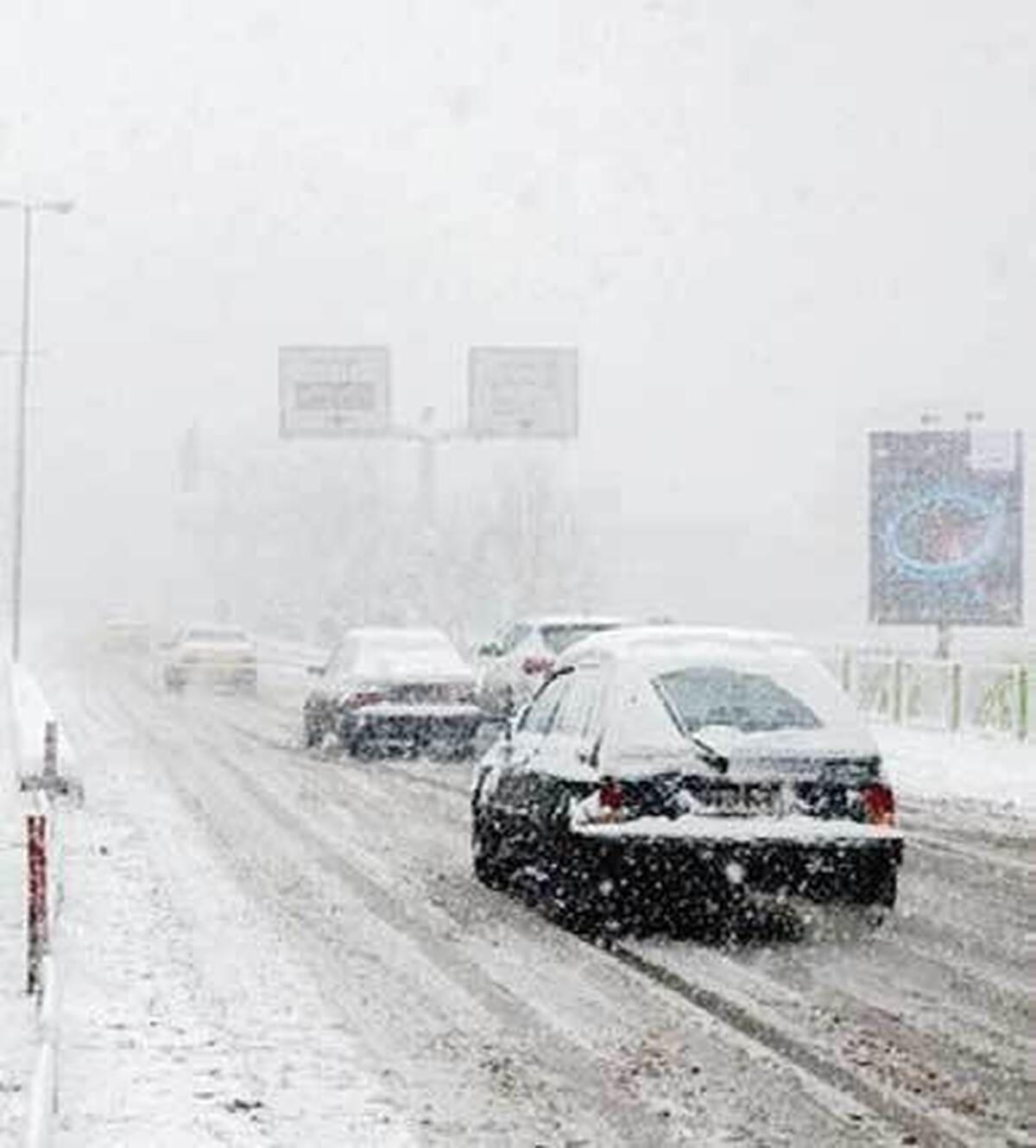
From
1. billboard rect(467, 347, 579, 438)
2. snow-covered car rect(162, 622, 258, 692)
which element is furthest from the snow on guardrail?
billboard rect(467, 347, 579, 438)

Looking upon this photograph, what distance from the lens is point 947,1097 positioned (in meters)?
7.71

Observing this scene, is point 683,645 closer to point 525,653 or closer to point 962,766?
point 962,766

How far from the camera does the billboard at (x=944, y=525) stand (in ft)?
113

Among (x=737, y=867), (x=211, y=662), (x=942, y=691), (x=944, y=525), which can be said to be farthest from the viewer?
(x=211, y=662)

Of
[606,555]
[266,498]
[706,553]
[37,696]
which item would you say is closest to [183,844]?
[37,696]

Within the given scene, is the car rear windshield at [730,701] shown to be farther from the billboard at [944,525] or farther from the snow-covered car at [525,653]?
the billboard at [944,525]

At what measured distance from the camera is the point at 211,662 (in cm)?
4591

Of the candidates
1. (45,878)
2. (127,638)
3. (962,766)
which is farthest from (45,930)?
(127,638)

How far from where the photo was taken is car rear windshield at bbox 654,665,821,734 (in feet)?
39.5

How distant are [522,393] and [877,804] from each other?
46392mm

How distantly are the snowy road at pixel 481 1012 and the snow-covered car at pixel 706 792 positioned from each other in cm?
34

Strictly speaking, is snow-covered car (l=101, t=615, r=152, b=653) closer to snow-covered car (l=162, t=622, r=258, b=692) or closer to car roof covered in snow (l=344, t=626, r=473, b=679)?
snow-covered car (l=162, t=622, r=258, b=692)

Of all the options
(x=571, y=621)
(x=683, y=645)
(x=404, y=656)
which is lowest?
(x=404, y=656)

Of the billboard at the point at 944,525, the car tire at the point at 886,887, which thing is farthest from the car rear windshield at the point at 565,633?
the car tire at the point at 886,887
